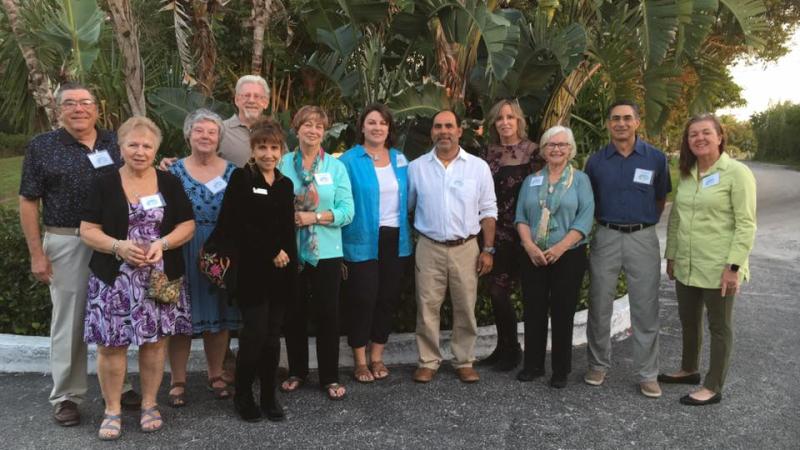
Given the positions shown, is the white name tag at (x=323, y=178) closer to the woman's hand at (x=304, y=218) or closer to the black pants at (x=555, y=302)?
the woman's hand at (x=304, y=218)

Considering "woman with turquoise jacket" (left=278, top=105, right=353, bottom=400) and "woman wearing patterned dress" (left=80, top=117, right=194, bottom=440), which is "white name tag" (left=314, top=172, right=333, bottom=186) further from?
"woman wearing patterned dress" (left=80, top=117, right=194, bottom=440)

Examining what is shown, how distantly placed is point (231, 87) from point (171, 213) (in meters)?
5.93

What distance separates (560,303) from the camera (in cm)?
422

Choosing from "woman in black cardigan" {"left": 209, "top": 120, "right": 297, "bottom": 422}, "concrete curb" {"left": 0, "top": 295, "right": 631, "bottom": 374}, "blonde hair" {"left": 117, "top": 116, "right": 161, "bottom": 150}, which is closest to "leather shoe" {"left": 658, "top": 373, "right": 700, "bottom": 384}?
"concrete curb" {"left": 0, "top": 295, "right": 631, "bottom": 374}

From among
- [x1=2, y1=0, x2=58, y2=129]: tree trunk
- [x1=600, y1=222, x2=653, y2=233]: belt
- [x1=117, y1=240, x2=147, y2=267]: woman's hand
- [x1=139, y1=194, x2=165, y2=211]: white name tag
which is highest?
[x1=2, y1=0, x2=58, y2=129]: tree trunk

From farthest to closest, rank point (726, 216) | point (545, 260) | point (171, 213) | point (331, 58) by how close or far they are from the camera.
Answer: point (331, 58) < point (545, 260) < point (726, 216) < point (171, 213)

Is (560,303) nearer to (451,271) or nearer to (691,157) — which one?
(451,271)

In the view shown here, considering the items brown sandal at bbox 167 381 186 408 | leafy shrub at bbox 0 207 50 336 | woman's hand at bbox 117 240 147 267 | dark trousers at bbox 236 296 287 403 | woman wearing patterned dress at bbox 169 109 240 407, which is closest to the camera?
woman's hand at bbox 117 240 147 267

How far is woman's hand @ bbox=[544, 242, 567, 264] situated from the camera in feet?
13.5

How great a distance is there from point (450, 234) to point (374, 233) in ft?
1.79

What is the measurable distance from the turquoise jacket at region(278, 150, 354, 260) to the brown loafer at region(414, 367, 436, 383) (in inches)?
43.7

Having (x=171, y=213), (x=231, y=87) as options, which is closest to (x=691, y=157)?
(x=171, y=213)

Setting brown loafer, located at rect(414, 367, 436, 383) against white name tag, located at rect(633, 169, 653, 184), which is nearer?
white name tag, located at rect(633, 169, 653, 184)

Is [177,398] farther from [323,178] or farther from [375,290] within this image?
[323,178]
